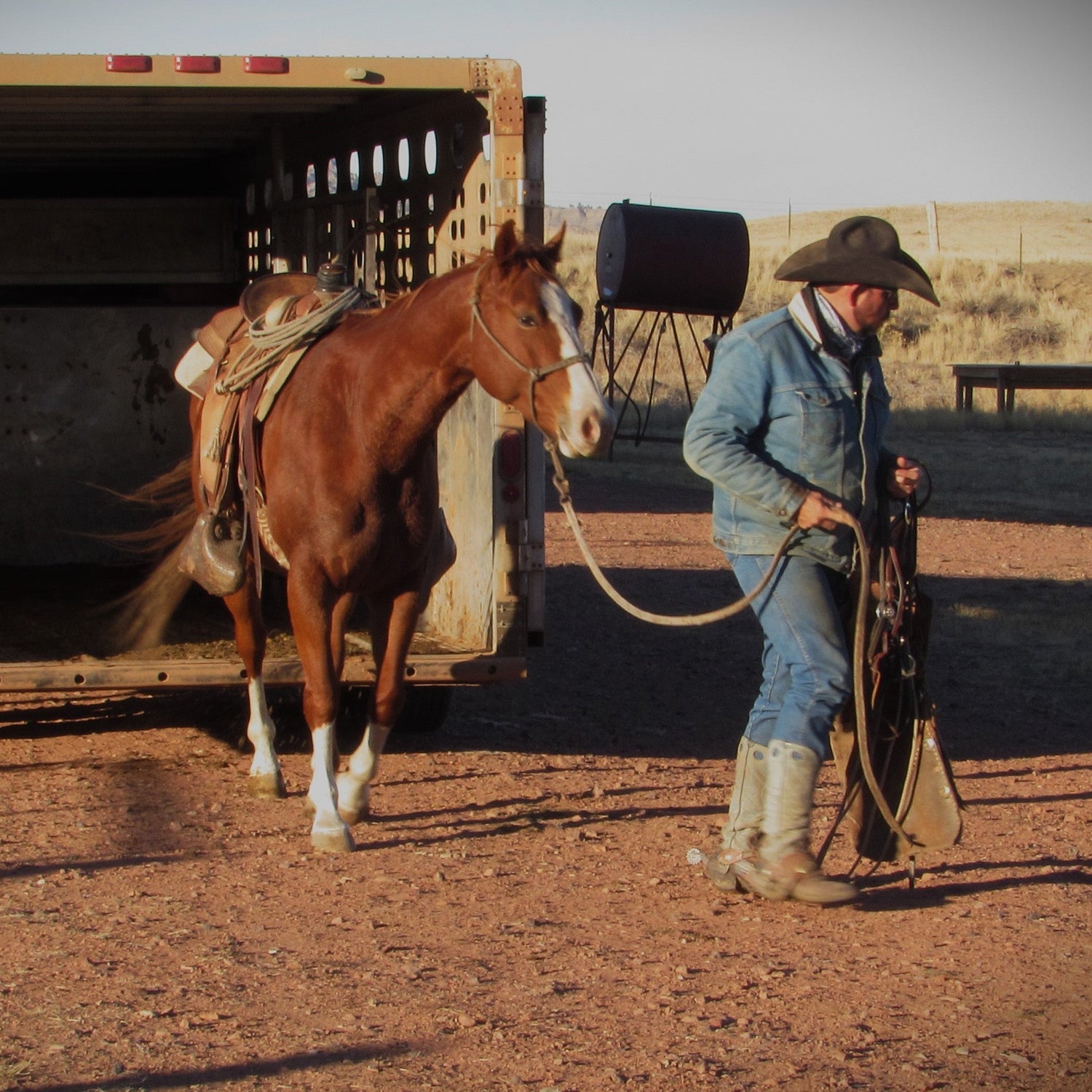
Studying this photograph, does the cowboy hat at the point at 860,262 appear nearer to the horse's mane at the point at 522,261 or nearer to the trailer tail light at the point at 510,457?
the horse's mane at the point at 522,261

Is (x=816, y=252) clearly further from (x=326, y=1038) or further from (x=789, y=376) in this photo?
(x=326, y=1038)

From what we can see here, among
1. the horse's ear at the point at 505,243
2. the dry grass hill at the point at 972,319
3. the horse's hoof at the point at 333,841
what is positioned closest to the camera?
the horse's ear at the point at 505,243

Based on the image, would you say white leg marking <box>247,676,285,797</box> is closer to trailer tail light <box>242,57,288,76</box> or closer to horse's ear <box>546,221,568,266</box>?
horse's ear <box>546,221,568,266</box>

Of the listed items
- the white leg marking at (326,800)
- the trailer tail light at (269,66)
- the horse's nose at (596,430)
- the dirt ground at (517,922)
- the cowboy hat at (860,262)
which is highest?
the trailer tail light at (269,66)

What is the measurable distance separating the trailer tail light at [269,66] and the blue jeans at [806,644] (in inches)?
110

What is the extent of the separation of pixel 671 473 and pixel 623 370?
12127 mm

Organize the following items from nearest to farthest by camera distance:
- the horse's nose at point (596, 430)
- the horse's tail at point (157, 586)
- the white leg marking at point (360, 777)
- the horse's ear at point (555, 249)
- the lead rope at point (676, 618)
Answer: the horse's nose at point (596, 430)
the lead rope at point (676, 618)
the horse's ear at point (555, 249)
the white leg marking at point (360, 777)
the horse's tail at point (157, 586)

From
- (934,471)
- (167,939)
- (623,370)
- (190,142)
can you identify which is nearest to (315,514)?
(167,939)

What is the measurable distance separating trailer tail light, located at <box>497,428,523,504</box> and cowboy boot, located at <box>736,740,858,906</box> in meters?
2.10

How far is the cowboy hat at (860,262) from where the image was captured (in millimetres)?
4441

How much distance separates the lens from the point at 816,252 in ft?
15.0

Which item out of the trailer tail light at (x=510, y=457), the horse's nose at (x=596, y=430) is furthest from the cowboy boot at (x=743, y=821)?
the trailer tail light at (x=510, y=457)

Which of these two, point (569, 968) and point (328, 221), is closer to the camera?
point (569, 968)

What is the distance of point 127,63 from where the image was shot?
19.3ft
